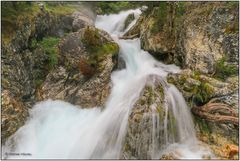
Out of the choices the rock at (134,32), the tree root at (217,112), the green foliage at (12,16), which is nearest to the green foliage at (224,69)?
the tree root at (217,112)

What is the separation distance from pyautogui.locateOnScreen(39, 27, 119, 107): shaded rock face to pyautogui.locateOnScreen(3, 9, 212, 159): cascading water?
0.96 ft

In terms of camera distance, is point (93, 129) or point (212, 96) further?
point (93, 129)

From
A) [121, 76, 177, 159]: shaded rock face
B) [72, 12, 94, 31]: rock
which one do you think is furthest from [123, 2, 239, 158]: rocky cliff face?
[72, 12, 94, 31]: rock

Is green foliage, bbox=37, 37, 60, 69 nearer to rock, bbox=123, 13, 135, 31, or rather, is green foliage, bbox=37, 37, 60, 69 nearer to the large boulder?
the large boulder

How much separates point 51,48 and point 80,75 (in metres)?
1.74

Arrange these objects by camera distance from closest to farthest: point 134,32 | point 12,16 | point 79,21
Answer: point 12,16, point 134,32, point 79,21

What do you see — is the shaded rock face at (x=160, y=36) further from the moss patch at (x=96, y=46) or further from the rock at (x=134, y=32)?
the moss patch at (x=96, y=46)

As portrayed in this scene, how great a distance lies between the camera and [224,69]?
982cm

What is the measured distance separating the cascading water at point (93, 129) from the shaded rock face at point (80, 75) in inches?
11.5

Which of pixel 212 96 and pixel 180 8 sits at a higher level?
pixel 180 8

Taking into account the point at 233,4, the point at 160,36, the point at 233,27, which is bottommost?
the point at 160,36

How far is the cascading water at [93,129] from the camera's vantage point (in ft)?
28.9

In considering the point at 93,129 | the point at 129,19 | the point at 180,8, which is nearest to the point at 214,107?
the point at 93,129

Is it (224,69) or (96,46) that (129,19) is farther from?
(224,69)
